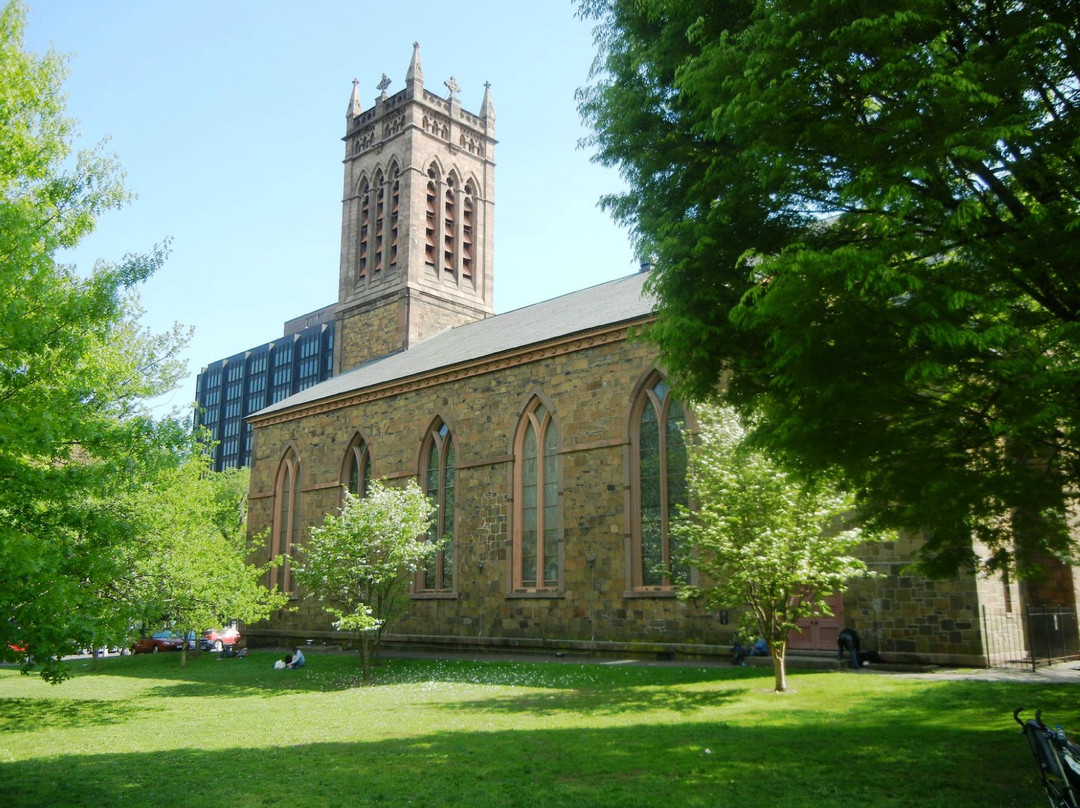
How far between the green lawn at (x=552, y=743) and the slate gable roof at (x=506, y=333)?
10.2 meters

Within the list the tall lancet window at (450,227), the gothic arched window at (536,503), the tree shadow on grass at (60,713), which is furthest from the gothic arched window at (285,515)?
the tree shadow on grass at (60,713)

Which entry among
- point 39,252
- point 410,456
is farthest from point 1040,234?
point 410,456

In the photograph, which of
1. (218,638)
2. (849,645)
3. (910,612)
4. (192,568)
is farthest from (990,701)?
(218,638)

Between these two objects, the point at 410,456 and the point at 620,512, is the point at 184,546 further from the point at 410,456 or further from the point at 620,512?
the point at 620,512

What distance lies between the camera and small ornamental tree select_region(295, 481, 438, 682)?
66.5 ft

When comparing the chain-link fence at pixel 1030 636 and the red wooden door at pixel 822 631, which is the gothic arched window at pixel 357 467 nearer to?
the red wooden door at pixel 822 631

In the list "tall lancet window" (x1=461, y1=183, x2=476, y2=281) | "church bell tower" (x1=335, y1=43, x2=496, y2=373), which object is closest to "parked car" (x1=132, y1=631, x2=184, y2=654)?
"church bell tower" (x1=335, y1=43, x2=496, y2=373)

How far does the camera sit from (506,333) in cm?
2988

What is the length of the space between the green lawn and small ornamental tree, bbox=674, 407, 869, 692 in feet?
4.90

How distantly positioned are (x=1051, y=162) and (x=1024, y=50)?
1180 millimetres

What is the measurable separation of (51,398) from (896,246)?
8730 mm

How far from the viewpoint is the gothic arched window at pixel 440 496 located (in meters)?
27.8

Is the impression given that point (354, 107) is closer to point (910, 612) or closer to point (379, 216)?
point (379, 216)

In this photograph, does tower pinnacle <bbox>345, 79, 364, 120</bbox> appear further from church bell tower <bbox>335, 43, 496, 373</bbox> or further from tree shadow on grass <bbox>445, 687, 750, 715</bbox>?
tree shadow on grass <bbox>445, 687, 750, 715</bbox>
